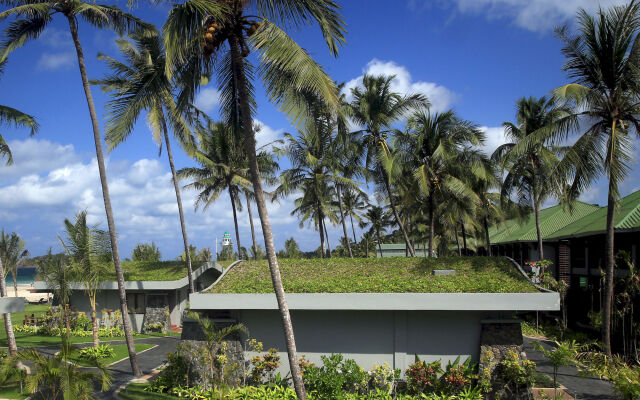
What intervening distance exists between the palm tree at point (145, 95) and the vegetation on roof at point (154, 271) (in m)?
1.88

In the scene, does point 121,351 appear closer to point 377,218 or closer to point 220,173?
point 220,173

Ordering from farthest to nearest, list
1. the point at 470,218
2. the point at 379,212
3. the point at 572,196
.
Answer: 1. the point at 379,212
2. the point at 470,218
3. the point at 572,196

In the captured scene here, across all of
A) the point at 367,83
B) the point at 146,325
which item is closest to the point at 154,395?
the point at 146,325

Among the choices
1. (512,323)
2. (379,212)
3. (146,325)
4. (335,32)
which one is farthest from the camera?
(379,212)

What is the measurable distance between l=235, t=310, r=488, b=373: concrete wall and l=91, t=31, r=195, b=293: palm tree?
5.83 m

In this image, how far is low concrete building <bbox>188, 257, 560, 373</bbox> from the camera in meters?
11.2

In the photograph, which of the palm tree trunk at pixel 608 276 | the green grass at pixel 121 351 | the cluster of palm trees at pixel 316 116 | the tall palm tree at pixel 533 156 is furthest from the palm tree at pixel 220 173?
the palm tree trunk at pixel 608 276

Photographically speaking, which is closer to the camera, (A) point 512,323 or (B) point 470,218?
(A) point 512,323

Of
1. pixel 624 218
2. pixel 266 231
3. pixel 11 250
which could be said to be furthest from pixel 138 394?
pixel 11 250

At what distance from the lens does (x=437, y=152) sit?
19.3 metres

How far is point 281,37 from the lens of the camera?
8.45m

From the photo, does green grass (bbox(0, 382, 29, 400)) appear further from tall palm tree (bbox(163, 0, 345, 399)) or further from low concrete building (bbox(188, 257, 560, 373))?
tall palm tree (bbox(163, 0, 345, 399))

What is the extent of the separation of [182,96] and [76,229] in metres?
8.89

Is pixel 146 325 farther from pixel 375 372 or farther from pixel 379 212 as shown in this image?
pixel 379 212
